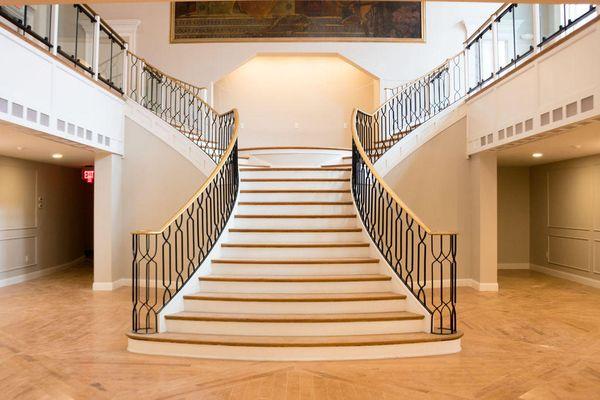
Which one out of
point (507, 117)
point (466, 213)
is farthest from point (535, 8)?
point (466, 213)

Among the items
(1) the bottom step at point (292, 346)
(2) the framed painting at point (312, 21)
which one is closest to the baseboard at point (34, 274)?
(1) the bottom step at point (292, 346)

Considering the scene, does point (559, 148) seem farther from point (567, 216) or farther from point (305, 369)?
point (305, 369)

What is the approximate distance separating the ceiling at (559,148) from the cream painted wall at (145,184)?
5.41 meters

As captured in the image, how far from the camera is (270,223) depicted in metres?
5.86

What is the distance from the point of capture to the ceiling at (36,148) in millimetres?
5438

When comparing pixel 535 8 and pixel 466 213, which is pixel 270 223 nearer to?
pixel 466 213

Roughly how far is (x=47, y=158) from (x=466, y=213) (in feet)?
26.4

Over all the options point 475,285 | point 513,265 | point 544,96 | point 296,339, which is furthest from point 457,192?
point 296,339

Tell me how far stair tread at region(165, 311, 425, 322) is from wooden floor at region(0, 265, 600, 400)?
1.35 feet

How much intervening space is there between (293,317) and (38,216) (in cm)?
732

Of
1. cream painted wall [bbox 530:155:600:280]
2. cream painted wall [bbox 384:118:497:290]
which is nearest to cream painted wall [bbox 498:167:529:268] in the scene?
cream painted wall [bbox 530:155:600:280]

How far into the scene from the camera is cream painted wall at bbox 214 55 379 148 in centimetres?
1152

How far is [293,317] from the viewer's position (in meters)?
4.14

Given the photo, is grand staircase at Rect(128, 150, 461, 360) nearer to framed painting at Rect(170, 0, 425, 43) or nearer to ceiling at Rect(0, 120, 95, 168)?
ceiling at Rect(0, 120, 95, 168)
